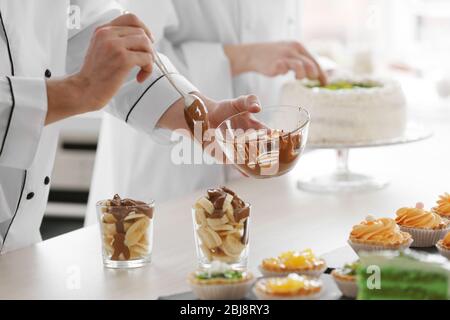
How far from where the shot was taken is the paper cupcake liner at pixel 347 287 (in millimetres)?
1113

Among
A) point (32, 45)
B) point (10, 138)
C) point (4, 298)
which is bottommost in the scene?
point (4, 298)

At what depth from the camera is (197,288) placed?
3.67 feet

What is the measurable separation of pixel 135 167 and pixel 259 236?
0.82 m

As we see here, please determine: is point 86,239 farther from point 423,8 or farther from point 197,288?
point 423,8

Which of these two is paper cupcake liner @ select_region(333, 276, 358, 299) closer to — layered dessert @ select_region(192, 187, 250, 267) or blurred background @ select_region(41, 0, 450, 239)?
layered dessert @ select_region(192, 187, 250, 267)

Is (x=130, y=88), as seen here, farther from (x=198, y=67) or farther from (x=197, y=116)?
(x=198, y=67)

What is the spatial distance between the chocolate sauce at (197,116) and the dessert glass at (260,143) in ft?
0.13

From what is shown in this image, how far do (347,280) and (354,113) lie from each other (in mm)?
888

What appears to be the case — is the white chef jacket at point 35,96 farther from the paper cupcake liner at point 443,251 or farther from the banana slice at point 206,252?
the paper cupcake liner at point 443,251

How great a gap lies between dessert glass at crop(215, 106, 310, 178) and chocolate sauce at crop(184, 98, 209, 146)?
4 centimetres

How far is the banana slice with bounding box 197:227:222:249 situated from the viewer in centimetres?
125

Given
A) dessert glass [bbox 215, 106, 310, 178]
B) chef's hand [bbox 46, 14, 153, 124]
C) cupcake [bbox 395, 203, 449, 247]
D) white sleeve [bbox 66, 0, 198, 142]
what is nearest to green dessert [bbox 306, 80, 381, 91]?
white sleeve [bbox 66, 0, 198, 142]

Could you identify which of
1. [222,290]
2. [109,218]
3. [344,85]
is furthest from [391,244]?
[344,85]
